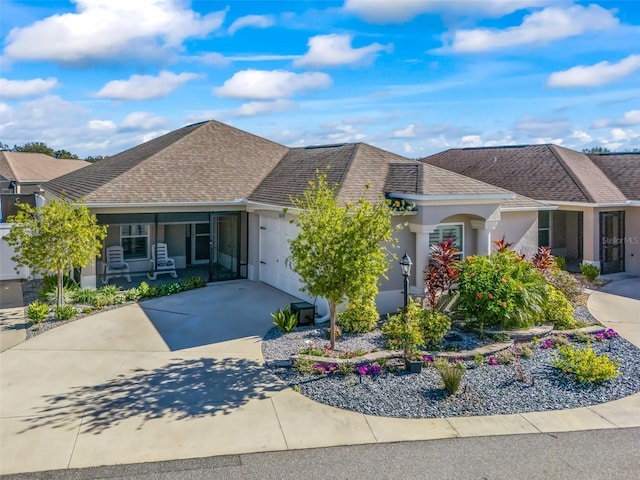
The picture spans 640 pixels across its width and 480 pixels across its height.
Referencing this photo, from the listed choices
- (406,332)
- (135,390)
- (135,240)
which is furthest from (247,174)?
(135,390)

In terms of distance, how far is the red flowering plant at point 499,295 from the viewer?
11.4 meters

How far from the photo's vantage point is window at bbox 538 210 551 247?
20.2m

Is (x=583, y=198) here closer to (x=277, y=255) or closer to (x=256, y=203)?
(x=277, y=255)

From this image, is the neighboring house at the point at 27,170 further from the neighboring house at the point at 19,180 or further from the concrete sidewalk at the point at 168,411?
the concrete sidewalk at the point at 168,411

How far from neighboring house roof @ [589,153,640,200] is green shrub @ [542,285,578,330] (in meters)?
9.71

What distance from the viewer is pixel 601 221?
19.1 m

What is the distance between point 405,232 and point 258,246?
5.75 meters

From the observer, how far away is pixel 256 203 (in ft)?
54.3

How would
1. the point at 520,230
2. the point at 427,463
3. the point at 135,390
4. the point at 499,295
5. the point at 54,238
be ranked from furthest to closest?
1. the point at 520,230
2. the point at 54,238
3. the point at 499,295
4. the point at 135,390
5. the point at 427,463

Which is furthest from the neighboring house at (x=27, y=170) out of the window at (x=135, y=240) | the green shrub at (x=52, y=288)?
the green shrub at (x=52, y=288)

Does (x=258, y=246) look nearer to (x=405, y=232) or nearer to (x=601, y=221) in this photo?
(x=405, y=232)

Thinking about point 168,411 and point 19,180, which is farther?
point 19,180

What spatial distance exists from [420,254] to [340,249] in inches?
193

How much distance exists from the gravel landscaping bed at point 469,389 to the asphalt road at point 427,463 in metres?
1.07
